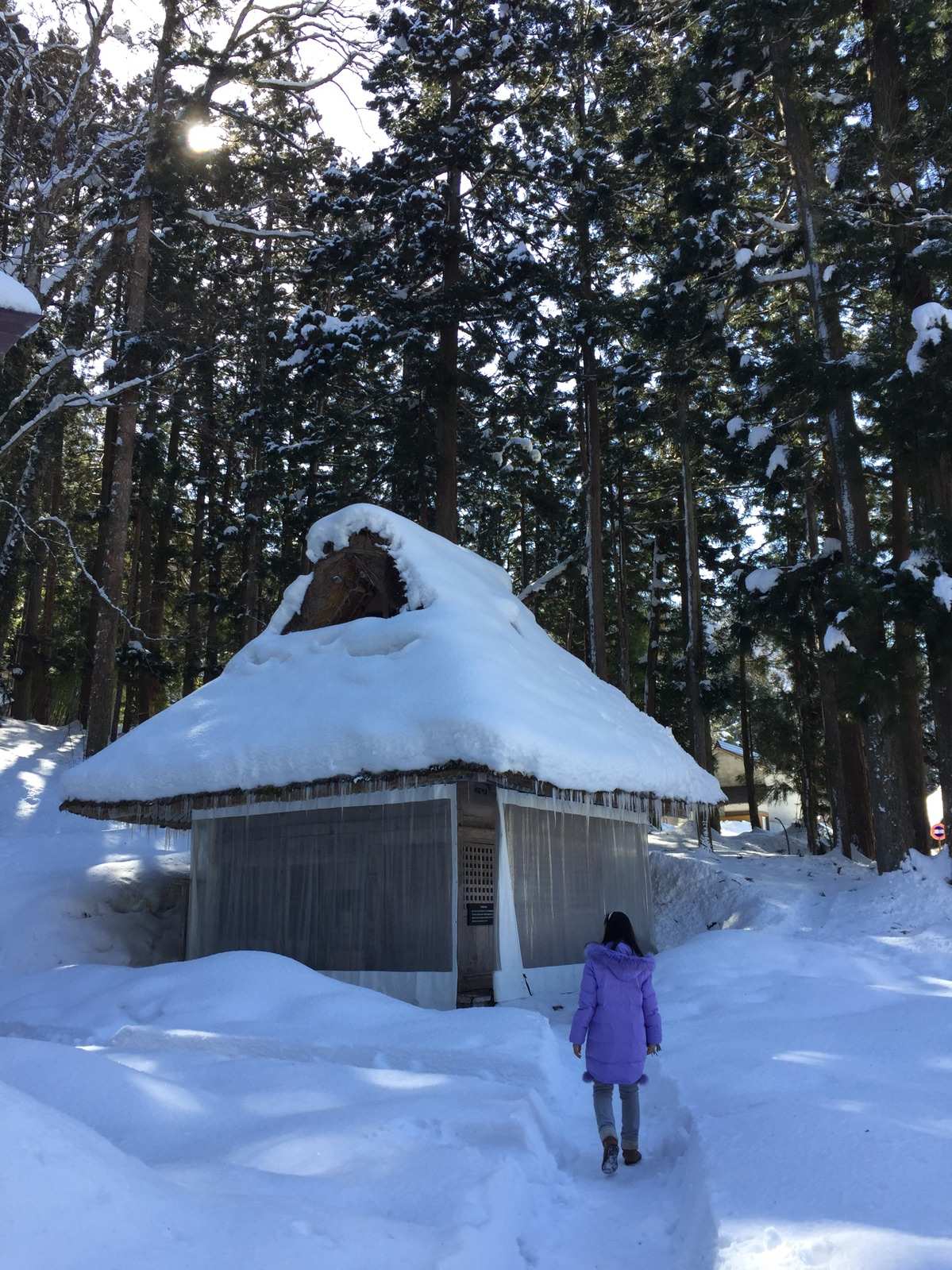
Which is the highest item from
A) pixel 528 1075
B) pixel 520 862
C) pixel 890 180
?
pixel 890 180

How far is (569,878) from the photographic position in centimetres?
1176

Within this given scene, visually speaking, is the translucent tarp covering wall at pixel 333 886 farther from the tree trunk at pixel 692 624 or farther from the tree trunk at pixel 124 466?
the tree trunk at pixel 692 624

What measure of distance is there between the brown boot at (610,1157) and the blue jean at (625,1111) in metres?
0.10

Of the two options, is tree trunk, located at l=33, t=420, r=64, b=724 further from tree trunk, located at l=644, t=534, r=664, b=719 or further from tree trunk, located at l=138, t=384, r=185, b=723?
tree trunk, located at l=644, t=534, r=664, b=719

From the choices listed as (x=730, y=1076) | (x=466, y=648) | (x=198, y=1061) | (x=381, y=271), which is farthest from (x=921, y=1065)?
(x=381, y=271)

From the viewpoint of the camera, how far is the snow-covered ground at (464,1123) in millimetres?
3137

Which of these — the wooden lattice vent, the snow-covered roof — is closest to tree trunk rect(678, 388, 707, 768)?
the snow-covered roof

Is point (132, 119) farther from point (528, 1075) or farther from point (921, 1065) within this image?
point (921, 1065)

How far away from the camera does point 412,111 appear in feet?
65.4

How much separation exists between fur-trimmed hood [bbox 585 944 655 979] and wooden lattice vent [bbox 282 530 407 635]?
24.1ft

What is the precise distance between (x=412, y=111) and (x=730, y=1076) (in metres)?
20.2

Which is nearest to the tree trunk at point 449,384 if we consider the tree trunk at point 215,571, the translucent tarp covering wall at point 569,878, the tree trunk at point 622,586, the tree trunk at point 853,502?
the tree trunk at point 853,502

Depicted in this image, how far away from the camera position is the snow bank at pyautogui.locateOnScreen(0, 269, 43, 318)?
4504 mm

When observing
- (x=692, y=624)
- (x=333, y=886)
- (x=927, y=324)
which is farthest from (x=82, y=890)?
(x=692, y=624)
